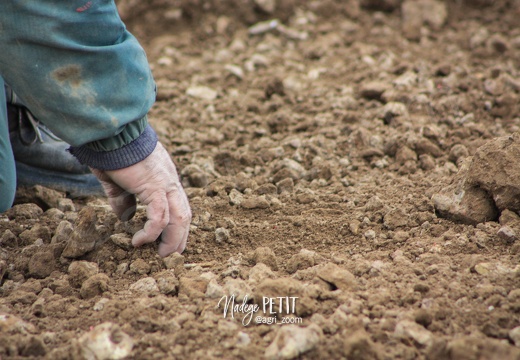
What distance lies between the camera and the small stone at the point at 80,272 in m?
1.97

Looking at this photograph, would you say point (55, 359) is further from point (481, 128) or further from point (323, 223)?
point (481, 128)

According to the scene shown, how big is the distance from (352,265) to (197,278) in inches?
19.6

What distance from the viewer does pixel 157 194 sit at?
1.96 meters

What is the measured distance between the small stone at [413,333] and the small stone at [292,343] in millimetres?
213

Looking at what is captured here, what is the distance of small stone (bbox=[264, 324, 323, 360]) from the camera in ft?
5.05

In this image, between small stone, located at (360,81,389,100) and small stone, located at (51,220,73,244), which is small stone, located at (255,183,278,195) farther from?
small stone, located at (360,81,389,100)

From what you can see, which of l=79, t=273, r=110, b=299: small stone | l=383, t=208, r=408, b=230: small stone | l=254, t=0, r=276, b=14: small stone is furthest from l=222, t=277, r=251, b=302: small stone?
l=254, t=0, r=276, b=14: small stone

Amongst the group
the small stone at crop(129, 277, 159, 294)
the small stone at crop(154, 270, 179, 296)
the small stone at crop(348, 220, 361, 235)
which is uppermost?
the small stone at crop(348, 220, 361, 235)

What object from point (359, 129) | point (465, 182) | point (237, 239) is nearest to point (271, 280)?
point (237, 239)

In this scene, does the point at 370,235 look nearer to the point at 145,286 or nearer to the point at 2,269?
the point at 145,286

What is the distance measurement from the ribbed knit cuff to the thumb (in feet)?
0.22

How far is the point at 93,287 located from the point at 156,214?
300 mm

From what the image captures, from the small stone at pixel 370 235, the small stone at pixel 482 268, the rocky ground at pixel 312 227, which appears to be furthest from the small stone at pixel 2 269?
the small stone at pixel 482 268

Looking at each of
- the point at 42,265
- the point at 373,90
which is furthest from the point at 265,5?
the point at 42,265
